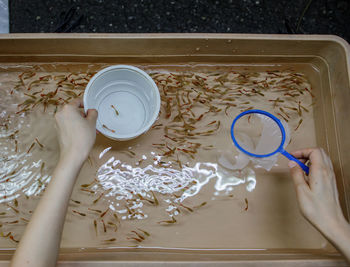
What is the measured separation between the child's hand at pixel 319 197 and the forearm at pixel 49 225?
0.64 metres

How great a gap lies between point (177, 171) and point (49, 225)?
495 millimetres

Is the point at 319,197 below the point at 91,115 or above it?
below

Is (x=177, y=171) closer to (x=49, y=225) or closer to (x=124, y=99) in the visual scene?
(x=124, y=99)

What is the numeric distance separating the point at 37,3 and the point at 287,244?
151cm

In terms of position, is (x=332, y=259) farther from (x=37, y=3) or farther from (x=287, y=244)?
(x=37, y=3)

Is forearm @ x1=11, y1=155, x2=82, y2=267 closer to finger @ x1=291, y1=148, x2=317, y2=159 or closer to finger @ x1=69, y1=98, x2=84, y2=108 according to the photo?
finger @ x1=69, y1=98, x2=84, y2=108

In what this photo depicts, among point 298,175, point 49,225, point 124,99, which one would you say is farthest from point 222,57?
point 49,225

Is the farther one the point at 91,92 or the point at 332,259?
the point at 91,92

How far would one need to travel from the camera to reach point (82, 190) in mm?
1136

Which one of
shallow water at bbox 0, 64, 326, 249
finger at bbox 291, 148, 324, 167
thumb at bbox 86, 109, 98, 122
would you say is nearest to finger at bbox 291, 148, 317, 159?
finger at bbox 291, 148, 324, 167

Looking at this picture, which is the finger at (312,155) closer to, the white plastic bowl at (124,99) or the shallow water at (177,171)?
the shallow water at (177,171)

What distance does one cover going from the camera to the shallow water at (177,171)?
1.12m

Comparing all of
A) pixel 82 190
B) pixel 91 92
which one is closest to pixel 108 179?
pixel 82 190

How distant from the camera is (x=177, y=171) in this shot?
3.86 feet
